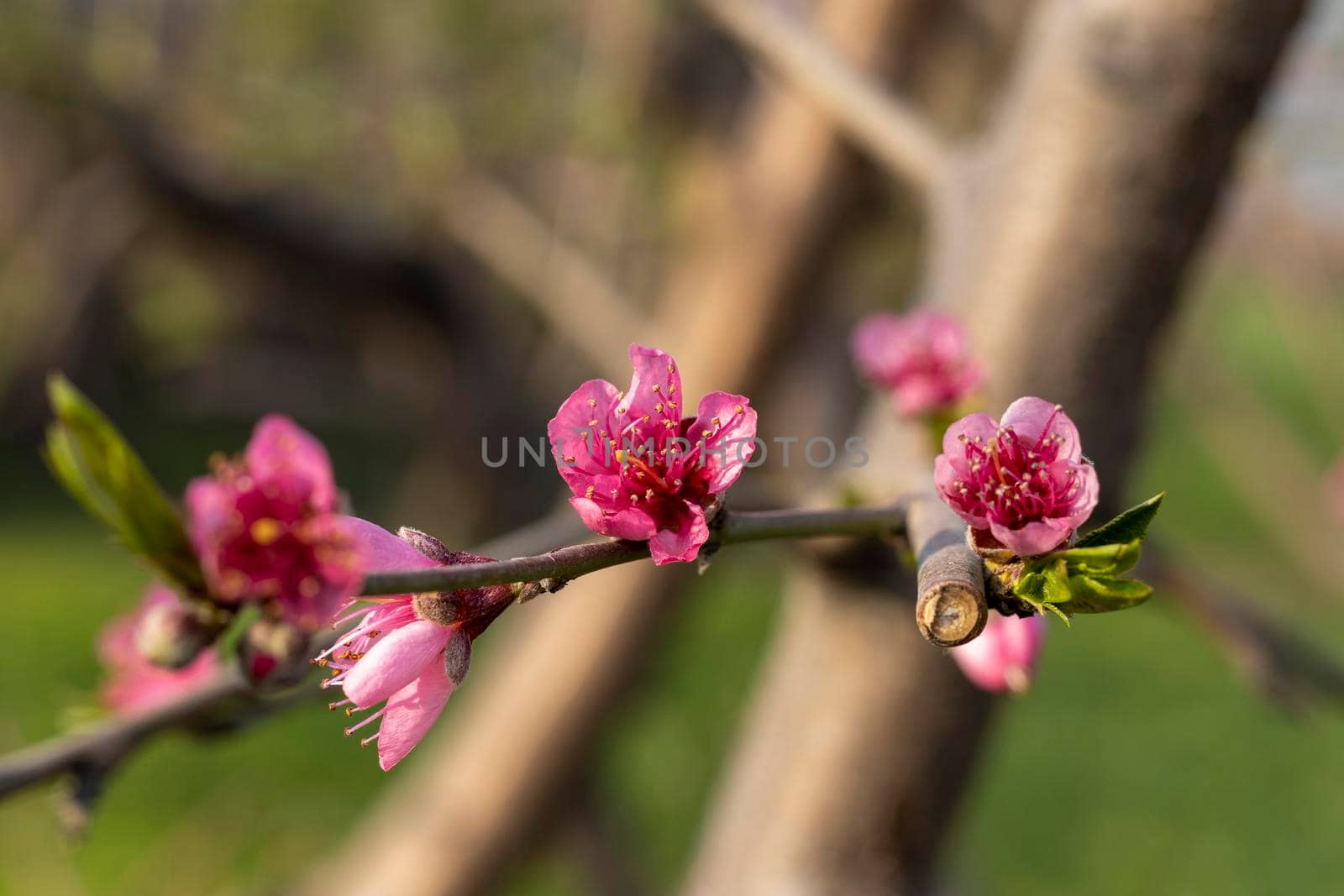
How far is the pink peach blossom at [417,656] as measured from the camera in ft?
1.68

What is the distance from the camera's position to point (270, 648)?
1.44 ft

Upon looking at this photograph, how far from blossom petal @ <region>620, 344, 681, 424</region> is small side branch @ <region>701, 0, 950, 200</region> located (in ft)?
2.54

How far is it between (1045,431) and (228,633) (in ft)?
1.31

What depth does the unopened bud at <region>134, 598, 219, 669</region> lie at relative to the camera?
18.1 inches

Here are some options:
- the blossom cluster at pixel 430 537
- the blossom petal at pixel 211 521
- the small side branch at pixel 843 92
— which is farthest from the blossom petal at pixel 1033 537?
the small side branch at pixel 843 92

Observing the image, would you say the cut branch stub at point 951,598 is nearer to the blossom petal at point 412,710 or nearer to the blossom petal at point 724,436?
the blossom petal at point 724,436

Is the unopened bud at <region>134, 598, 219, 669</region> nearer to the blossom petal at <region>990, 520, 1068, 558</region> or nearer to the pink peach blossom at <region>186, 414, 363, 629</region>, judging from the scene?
the pink peach blossom at <region>186, 414, 363, 629</region>

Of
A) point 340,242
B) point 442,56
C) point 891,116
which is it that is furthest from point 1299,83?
point 442,56

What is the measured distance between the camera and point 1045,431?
54 centimetres

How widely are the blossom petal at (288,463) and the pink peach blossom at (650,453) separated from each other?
112 mm

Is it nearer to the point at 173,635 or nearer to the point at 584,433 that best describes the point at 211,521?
the point at 173,635

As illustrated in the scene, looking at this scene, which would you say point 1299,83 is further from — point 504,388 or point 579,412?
point 504,388

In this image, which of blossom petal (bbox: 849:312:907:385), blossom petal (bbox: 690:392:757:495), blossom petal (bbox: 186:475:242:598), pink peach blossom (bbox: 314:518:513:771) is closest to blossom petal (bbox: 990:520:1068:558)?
blossom petal (bbox: 690:392:757:495)

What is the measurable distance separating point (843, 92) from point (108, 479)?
117 cm
